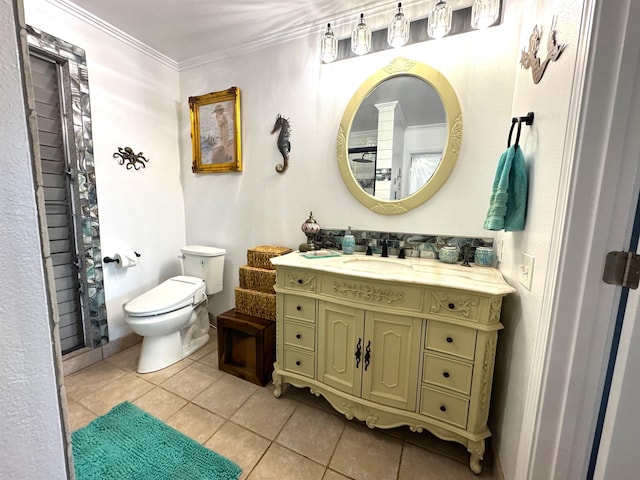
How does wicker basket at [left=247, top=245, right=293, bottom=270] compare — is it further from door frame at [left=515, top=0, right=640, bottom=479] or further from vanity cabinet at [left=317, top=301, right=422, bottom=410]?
door frame at [left=515, top=0, right=640, bottom=479]

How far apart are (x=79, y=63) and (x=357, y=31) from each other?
182 cm

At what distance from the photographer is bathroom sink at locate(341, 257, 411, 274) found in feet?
4.52

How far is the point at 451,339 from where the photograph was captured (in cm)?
117

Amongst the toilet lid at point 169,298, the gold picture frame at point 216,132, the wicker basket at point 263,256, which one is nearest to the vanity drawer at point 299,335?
the wicker basket at point 263,256

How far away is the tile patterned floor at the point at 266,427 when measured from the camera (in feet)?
3.97

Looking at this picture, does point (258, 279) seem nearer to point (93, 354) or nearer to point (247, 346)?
point (247, 346)

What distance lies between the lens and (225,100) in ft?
7.09

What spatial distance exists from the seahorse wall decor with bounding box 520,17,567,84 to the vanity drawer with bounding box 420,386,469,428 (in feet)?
4.54

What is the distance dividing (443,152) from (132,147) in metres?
2.29

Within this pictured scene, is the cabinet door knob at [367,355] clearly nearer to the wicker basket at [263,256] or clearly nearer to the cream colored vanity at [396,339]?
the cream colored vanity at [396,339]

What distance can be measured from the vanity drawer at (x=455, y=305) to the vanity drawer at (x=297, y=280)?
604mm

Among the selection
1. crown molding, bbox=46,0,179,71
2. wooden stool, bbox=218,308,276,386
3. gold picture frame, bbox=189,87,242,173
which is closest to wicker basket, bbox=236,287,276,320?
wooden stool, bbox=218,308,276,386

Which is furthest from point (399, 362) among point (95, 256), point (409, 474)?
point (95, 256)

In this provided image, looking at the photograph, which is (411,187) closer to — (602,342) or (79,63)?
(602,342)
